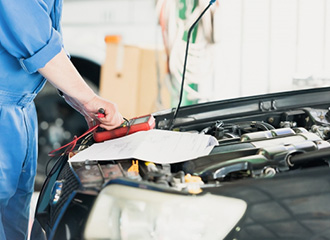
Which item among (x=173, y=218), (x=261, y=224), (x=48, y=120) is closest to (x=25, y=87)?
(x=173, y=218)

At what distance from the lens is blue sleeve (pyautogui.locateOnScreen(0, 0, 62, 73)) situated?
923 mm

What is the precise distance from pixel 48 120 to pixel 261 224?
2574 millimetres

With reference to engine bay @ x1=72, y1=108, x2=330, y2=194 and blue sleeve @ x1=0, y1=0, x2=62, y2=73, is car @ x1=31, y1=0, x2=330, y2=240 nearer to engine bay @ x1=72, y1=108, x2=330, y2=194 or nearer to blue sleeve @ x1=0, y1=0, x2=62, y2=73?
engine bay @ x1=72, y1=108, x2=330, y2=194

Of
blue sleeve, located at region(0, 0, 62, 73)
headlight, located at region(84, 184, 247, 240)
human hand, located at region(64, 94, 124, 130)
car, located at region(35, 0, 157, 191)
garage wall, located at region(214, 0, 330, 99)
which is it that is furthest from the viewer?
car, located at region(35, 0, 157, 191)

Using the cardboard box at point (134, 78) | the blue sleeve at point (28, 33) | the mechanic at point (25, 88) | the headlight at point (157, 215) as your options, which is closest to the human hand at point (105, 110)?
the mechanic at point (25, 88)

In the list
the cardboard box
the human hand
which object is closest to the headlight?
the human hand

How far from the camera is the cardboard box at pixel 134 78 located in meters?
3.11

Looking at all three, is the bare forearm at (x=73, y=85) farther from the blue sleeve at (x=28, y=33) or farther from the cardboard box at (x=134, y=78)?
the cardboard box at (x=134, y=78)

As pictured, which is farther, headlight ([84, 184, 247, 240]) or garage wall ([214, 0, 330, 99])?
garage wall ([214, 0, 330, 99])

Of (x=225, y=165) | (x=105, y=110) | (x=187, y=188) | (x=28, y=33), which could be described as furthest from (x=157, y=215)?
(x=28, y=33)

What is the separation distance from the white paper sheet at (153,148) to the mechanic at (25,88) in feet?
0.28

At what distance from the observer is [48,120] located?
3082 mm

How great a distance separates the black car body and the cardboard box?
225 cm

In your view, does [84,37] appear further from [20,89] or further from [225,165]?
[225,165]
